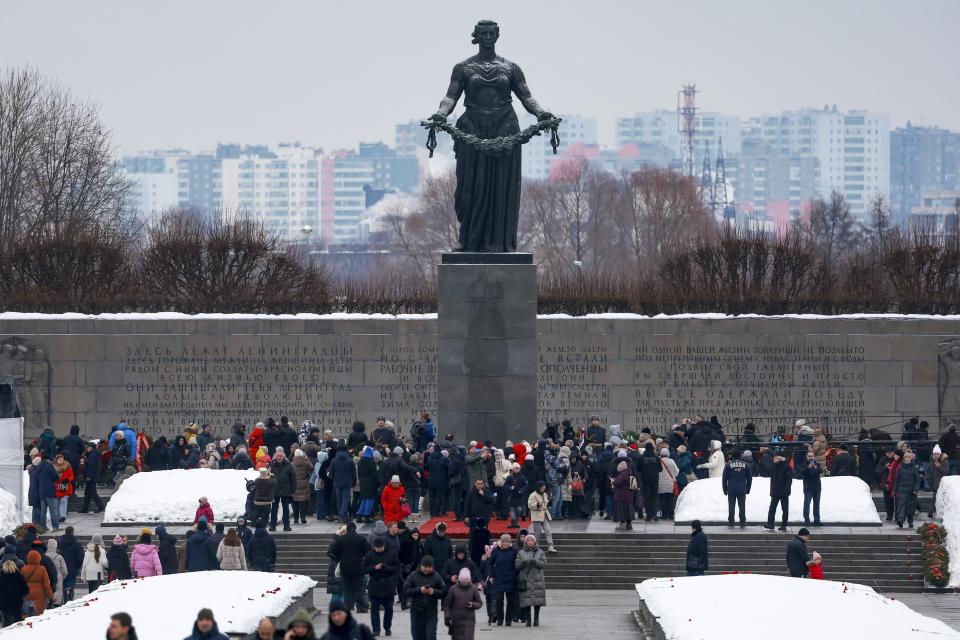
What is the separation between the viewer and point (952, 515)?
98.1 feet

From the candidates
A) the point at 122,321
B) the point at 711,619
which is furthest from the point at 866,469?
the point at 122,321

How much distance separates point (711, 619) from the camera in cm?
2319

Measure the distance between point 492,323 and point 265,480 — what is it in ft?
16.2

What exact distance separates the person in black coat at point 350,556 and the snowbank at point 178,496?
5644mm

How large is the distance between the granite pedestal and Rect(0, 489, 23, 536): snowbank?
6404 millimetres

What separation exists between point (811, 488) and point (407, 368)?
484 inches

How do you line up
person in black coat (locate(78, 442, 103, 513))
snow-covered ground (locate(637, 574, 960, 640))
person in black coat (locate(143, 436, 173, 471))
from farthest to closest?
person in black coat (locate(143, 436, 173, 471))
person in black coat (locate(78, 442, 103, 513))
snow-covered ground (locate(637, 574, 960, 640))

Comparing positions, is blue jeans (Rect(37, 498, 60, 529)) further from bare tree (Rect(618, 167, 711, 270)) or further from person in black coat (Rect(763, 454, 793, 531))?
bare tree (Rect(618, 167, 711, 270))

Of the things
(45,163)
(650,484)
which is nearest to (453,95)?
(650,484)

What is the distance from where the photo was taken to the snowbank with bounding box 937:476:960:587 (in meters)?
28.8

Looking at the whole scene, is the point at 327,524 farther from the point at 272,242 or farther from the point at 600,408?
the point at 272,242

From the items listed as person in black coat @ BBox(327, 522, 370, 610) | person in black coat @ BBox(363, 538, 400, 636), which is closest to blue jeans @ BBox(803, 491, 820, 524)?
person in black coat @ BBox(327, 522, 370, 610)

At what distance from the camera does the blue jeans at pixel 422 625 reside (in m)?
22.9

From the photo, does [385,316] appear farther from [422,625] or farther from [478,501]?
[422,625]
